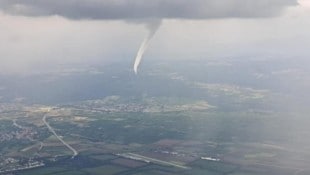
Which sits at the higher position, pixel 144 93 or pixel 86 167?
pixel 144 93

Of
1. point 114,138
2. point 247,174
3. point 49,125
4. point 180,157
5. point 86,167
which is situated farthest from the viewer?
point 49,125

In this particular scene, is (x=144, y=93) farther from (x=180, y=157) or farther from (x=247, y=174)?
(x=247, y=174)

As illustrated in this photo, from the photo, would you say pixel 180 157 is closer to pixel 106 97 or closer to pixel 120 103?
pixel 120 103

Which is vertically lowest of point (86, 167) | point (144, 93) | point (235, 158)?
point (86, 167)

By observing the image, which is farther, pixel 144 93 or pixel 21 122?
pixel 144 93

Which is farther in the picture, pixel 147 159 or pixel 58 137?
pixel 58 137

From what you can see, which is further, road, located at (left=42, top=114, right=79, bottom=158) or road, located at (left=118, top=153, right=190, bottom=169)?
road, located at (left=42, top=114, right=79, bottom=158)

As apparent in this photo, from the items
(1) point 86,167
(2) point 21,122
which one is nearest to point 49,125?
(2) point 21,122

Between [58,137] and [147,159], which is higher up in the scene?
[147,159]

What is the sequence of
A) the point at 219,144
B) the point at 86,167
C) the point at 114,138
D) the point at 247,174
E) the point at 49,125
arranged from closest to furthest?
1. the point at 247,174
2. the point at 86,167
3. the point at 219,144
4. the point at 114,138
5. the point at 49,125

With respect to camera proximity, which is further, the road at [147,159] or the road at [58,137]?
the road at [58,137]
